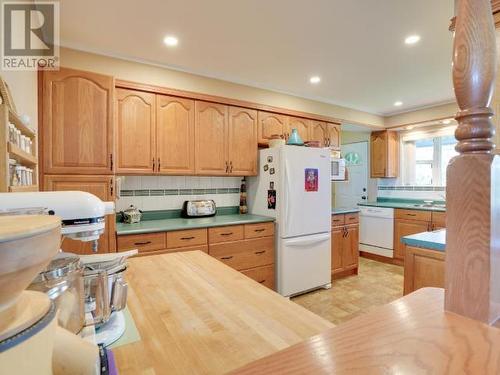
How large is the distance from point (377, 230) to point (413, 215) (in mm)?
626

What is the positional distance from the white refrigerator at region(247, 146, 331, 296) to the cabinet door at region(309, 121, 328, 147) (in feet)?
1.96

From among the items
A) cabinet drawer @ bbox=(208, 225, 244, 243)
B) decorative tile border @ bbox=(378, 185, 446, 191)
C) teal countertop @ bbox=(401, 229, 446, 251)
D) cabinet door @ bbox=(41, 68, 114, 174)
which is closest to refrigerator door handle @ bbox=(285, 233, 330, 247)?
cabinet drawer @ bbox=(208, 225, 244, 243)

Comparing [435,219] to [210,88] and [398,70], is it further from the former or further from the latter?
[210,88]

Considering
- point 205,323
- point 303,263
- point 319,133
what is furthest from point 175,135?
point 205,323

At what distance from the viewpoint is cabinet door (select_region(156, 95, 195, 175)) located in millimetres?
2635

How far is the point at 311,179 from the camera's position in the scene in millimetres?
3033

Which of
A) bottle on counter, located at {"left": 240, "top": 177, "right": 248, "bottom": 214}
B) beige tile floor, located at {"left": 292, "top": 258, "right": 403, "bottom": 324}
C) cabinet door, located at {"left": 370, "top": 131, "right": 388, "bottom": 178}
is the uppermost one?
→ cabinet door, located at {"left": 370, "top": 131, "right": 388, "bottom": 178}

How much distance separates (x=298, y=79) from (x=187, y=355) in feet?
9.86

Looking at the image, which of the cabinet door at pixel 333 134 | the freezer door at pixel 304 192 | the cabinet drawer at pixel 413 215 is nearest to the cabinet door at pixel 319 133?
the cabinet door at pixel 333 134

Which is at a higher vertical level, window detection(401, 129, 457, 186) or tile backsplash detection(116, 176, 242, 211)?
window detection(401, 129, 457, 186)

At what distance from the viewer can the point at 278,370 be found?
361 millimetres

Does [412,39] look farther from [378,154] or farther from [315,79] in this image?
[378,154]

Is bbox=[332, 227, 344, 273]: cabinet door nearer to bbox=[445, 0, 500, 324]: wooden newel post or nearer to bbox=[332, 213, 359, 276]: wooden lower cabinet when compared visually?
bbox=[332, 213, 359, 276]: wooden lower cabinet

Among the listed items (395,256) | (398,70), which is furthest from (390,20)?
(395,256)
